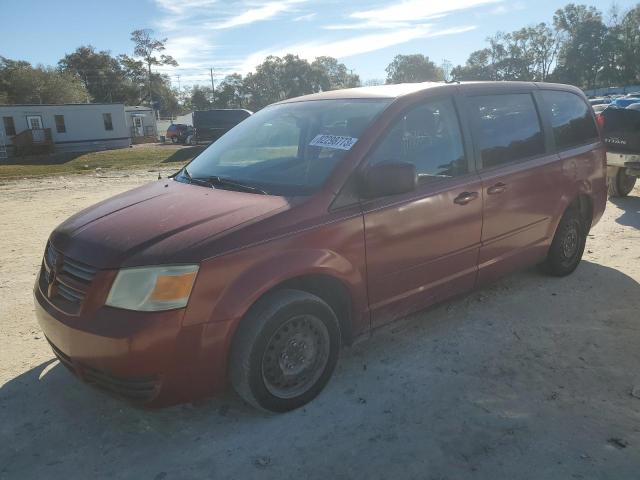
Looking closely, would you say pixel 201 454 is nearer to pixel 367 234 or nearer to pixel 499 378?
pixel 367 234

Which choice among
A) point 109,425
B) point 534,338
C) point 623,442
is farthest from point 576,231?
point 109,425

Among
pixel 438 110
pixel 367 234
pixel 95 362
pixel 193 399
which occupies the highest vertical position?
pixel 438 110

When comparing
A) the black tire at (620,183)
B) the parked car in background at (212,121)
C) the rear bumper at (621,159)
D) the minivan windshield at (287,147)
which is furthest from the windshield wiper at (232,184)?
the parked car in background at (212,121)

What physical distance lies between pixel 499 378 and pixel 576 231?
7.68 feet

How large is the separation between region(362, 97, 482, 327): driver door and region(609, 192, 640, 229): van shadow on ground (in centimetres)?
446

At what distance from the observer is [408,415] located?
9.58ft

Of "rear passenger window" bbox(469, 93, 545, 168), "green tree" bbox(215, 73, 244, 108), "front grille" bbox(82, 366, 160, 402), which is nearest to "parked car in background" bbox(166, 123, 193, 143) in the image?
"rear passenger window" bbox(469, 93, 545, 168)

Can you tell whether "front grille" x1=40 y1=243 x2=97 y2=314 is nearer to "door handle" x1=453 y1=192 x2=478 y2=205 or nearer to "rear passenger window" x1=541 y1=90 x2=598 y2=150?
"door handle" x1=453 y1=192 x2=478 y2=205

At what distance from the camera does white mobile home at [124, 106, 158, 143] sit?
172 ft

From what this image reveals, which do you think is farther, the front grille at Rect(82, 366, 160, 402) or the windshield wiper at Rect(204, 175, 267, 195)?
the windshield wiper at Rect(204, 175, 267, 195)

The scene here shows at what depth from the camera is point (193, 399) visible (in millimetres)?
2695

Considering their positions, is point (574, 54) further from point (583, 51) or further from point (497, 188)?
point (497, 188)

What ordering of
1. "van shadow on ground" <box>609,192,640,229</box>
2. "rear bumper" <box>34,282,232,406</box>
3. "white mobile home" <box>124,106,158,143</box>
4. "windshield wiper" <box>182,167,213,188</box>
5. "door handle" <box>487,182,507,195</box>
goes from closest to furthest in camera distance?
"rear bumper" <box>34,282,232,406</box> < "windshield wiper" <box>182,167,213,188</box> < "door handle" <box>487,182,507,195</box> < "van shadow on ground" <box>609,192,640,229</box> < "white mobile home" <box>124,106,158,143</box>

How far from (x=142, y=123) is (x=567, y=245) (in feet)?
180
